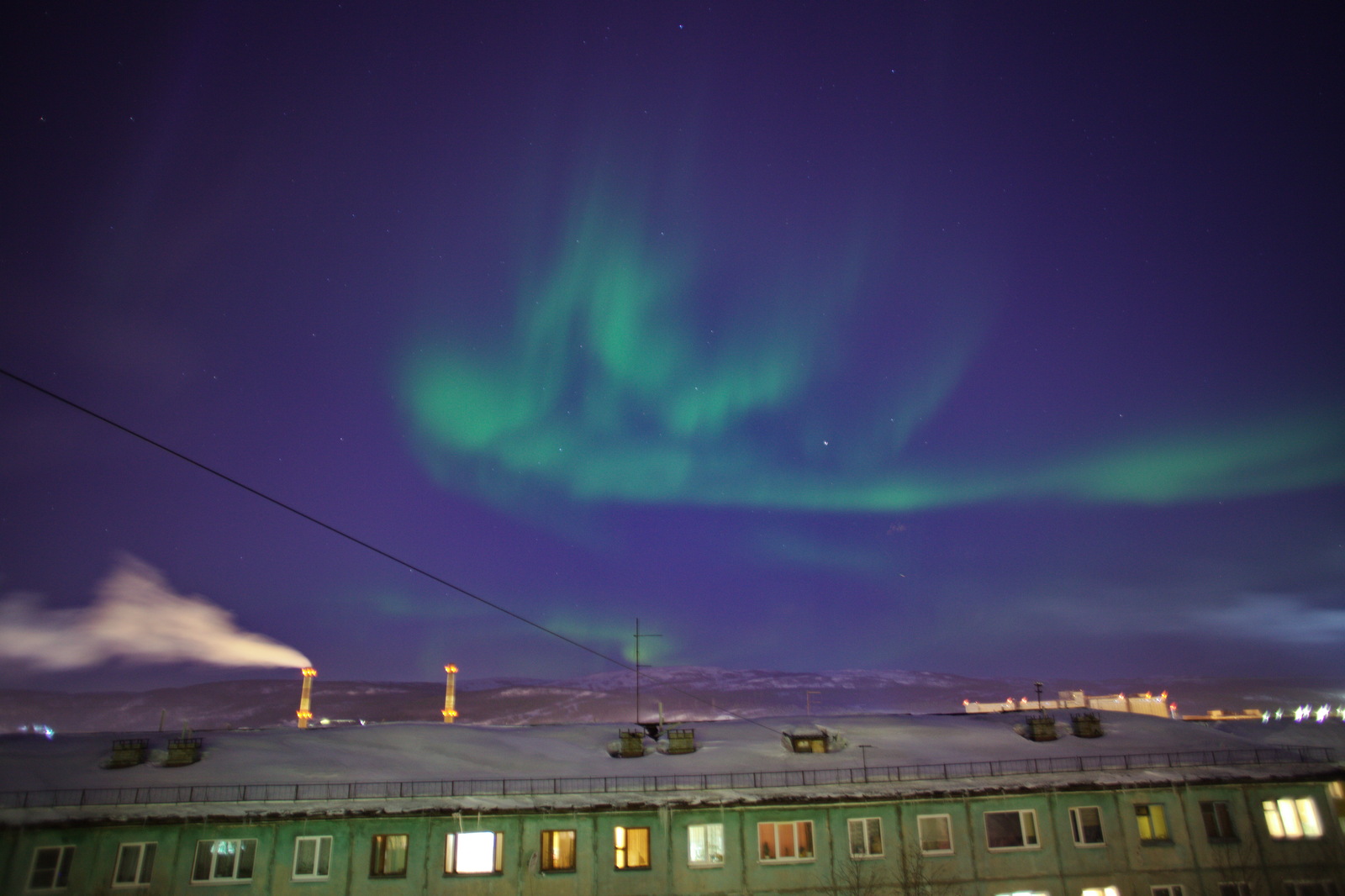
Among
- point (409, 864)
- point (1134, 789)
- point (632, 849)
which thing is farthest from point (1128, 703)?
point (409, 864)

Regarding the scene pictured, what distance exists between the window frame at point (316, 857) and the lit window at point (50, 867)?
7.65m

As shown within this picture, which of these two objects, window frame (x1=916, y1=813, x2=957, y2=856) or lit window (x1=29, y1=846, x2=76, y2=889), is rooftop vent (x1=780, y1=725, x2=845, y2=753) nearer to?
window frame (x1=916, y1=813, x2=957, y2=856)

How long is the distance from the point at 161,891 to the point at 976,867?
108ft

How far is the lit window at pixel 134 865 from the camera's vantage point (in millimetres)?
28312

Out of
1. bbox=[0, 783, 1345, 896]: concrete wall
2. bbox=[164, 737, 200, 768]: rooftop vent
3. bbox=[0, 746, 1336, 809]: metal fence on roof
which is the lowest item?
bbox=[0, 783, 1345, 896]: concrete wall

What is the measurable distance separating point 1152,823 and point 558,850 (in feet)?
88.1

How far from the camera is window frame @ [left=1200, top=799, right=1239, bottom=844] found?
3431 centimetres

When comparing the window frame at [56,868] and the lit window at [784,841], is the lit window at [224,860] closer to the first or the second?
the window frame at [56,868]

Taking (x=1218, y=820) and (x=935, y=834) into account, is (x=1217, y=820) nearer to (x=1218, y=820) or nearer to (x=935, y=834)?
(x=1218, y=820)

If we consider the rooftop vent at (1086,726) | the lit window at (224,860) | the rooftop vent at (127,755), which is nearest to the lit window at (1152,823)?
the rooftop vent at (1086,726)

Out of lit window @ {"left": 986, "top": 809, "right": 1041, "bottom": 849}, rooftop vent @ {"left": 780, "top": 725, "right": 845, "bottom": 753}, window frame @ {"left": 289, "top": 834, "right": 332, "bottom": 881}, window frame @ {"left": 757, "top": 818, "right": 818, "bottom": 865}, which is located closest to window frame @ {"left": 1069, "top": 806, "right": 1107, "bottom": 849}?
lit window @ {"left": 986, "top": 809, "right": 1041, "bottom": 849}

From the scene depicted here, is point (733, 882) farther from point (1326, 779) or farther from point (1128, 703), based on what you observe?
point (1128, 703)

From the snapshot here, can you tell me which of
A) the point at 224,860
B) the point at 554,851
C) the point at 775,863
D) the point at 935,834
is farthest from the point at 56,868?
the point at 935,834

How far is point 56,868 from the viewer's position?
2778cm
